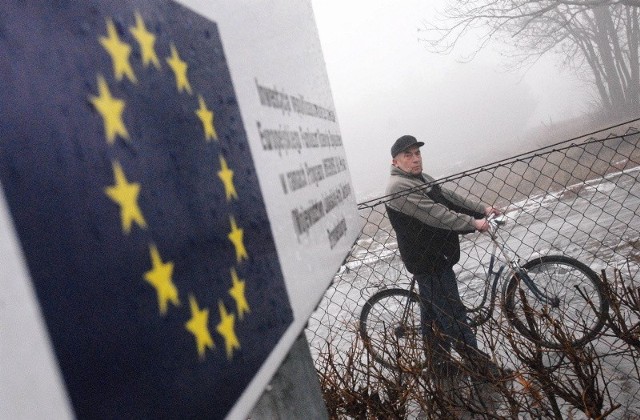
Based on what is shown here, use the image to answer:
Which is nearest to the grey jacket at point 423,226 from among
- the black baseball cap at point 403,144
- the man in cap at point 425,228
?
the man in cap at point 425,228

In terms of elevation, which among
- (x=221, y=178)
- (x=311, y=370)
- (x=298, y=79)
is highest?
(x=298, y=79)

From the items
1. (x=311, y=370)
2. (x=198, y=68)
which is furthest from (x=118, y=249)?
(x=311, y=370)

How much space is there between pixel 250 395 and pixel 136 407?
0.28m

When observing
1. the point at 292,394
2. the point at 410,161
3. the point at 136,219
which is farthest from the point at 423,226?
the point at 136,219

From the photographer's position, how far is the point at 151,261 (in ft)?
2.12

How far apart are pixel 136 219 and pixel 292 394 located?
84 centimetres

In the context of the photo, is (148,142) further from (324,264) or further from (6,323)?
(324,264)

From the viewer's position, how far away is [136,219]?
2.09 ft

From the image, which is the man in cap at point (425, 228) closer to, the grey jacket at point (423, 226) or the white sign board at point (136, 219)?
the grey jacket at point (423, 226)

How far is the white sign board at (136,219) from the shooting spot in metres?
0.49

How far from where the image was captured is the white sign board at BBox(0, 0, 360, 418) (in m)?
0.49

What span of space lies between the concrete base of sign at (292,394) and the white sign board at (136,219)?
23 centimetres

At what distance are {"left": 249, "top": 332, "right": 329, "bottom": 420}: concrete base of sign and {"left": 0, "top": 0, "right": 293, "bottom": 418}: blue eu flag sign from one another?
16.3 inches

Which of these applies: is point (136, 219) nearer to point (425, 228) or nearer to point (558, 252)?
point (425, 228)
